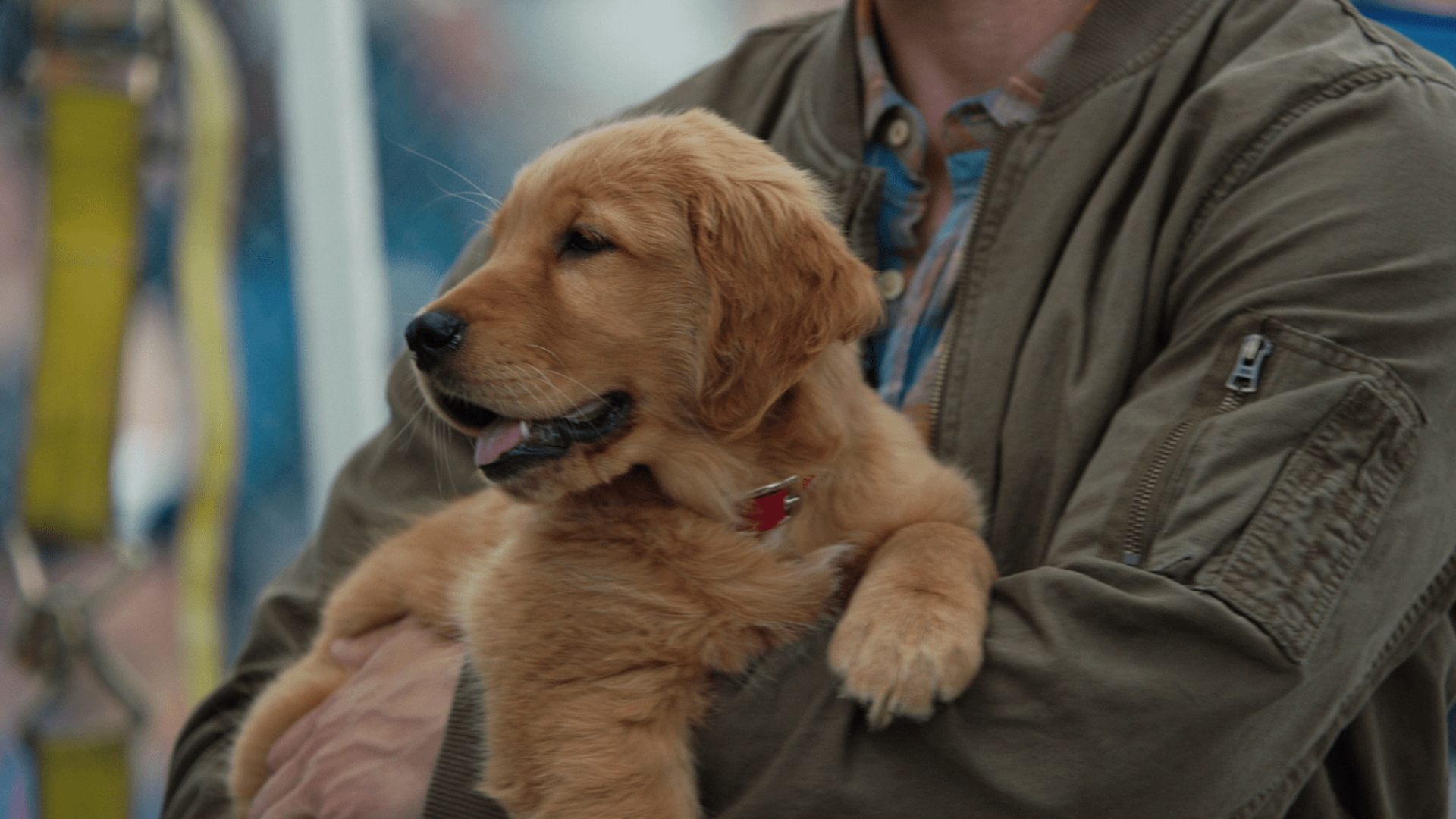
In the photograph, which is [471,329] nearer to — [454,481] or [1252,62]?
[454,481]

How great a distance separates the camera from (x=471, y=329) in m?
1.24

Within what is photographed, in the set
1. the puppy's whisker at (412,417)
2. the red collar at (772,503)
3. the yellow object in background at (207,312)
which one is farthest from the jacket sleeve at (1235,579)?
the yellow object in background at (207,312)

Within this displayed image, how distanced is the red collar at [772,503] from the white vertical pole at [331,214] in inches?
65.0

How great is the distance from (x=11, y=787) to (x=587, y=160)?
2265 mm

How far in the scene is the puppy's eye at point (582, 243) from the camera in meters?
1.34

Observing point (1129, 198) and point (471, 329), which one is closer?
point (471, 329)

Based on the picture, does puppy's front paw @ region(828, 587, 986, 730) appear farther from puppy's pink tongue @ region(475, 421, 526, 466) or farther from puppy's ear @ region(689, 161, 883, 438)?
puppy's pink tongue @ region(475, 421, 526, 466)

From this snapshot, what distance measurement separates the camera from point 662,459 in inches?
53.1

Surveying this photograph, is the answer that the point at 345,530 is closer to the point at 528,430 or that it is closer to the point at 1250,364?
the point at 528,430

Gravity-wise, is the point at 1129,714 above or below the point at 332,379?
above

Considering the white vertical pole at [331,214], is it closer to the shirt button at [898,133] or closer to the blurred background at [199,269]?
the blurred background at [199,269]

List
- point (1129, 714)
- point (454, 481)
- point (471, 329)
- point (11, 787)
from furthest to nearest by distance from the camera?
point (11, 787) → point (454, 481) → point (471, 329) → point (1129, 714)

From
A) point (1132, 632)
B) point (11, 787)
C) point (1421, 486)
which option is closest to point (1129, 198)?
point (1421, 486)

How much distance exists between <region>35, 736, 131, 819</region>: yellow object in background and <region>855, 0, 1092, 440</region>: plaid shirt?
6.90 ft
